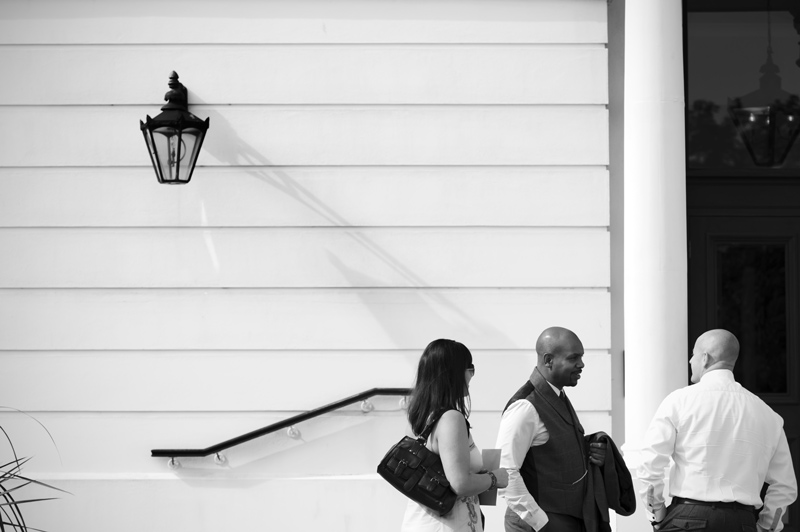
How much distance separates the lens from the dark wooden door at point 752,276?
649 centimetres

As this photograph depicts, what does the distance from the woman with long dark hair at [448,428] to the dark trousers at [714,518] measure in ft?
2.91

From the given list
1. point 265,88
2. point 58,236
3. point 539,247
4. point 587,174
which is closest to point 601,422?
point 539,247

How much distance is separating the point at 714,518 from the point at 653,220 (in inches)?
84.0

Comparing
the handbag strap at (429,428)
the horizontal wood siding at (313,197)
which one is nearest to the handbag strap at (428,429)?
the handbag strap at (429,428)

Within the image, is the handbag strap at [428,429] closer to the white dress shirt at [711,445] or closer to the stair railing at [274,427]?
the white dress shirt at [711,445]

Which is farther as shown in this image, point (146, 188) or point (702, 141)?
point (702, 141)

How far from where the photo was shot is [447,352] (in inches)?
142

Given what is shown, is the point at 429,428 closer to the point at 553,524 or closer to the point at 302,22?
the point at 553,524

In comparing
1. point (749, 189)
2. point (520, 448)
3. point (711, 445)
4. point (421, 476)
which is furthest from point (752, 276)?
point (421, 476)

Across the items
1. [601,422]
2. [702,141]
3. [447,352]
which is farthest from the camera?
[702,141]

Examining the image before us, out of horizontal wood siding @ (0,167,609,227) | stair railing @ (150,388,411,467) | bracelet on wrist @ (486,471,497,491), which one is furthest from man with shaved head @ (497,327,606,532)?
horizontal wood siding @ (0,167,609,227)

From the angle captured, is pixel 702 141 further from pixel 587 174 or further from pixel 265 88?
pixel 265 88

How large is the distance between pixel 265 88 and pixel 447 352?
3.04m

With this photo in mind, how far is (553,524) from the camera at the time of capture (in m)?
3.87
